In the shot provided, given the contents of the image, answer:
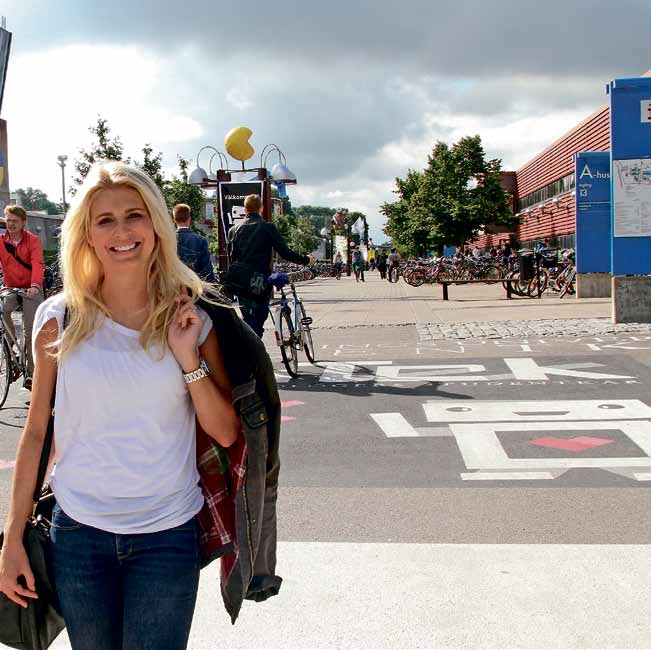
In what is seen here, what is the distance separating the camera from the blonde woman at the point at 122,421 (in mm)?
2025

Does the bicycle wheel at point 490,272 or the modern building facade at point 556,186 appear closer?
the bicycle wheel at point 490,272

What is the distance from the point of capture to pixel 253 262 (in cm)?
927

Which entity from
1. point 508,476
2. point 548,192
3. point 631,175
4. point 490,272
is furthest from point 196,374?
point 548,192

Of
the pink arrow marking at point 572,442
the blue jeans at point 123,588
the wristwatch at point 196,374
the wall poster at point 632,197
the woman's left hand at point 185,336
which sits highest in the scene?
the wall poster at point 632,197

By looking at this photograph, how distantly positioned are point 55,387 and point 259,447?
544 mm

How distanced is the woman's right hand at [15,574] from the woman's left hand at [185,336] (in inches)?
23.6

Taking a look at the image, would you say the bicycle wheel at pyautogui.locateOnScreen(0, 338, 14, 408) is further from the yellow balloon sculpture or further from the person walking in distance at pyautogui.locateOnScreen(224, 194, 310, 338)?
the yellow balloon sculpture

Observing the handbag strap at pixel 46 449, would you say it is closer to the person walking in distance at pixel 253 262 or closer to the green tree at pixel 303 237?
the person walking in distance at pixel 253 262

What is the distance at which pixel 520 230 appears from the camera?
63.9 m

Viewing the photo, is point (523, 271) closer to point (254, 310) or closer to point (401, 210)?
point (254, 310)

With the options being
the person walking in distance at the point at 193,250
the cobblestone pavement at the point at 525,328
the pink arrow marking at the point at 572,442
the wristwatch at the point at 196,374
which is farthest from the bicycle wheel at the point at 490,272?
the wristwatch at the point at 196,374

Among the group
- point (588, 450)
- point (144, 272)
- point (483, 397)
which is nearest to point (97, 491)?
point (144, 272)

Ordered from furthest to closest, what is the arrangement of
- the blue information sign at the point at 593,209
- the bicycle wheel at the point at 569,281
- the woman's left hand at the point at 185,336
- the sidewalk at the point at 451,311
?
1. the bicycle wheel at the point at 569,281
2. the blue information sign at the point at 593,209
3. the sidewalk at the point at 451,311
4. the woman's left hand at the point at 185,336

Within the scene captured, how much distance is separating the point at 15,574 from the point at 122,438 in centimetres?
41
